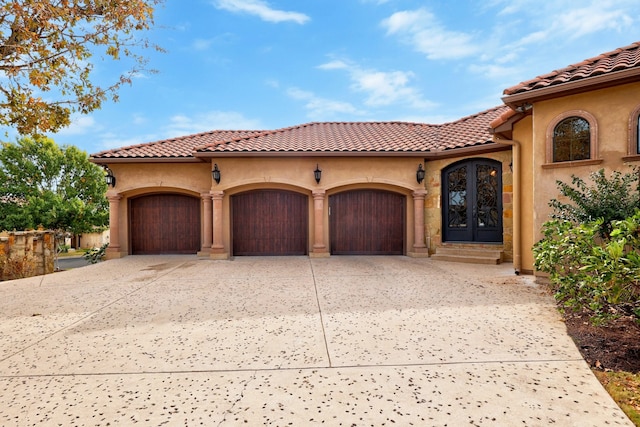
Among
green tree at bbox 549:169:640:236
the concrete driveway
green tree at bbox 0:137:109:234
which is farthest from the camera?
green tree at bbox 0:137:109:234

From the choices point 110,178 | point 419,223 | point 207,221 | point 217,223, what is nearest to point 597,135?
point 419,223

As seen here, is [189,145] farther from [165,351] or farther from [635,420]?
[635,420]

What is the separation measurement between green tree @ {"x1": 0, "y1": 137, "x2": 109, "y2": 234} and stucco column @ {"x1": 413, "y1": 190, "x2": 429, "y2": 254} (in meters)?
22.1

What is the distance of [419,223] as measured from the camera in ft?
33.8

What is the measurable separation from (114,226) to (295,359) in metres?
10.5

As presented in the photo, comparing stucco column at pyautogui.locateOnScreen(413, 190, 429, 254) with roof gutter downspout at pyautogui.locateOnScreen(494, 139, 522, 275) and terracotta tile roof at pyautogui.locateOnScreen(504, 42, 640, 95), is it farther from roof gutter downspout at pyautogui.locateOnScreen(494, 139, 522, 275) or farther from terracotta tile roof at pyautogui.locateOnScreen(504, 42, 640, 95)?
terracotta tile roof at pyautogui.locateOnScreen(504, 42, 640, 95)

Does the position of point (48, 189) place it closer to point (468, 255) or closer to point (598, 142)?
point (468, 255)

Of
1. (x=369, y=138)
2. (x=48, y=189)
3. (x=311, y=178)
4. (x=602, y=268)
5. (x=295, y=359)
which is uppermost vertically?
(x=369, y=138)

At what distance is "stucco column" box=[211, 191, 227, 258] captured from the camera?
33.4 ft

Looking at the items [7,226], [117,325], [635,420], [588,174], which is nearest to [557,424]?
[635,420]

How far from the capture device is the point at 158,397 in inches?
98.0

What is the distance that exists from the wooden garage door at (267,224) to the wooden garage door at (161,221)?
1.72m

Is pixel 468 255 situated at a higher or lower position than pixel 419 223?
lower

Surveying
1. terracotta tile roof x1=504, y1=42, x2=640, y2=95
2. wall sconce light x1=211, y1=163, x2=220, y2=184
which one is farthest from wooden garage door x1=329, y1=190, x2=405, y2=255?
terracotta tile roof x1=504, y1=42, x2=640, y2=95
